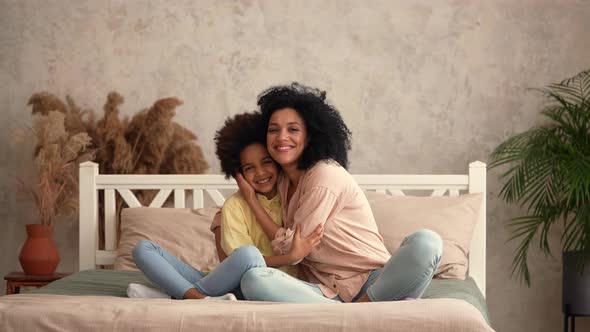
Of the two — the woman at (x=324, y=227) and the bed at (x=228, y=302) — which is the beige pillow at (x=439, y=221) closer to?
the bed at (x=228, y=302)

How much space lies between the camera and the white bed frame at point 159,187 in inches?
149

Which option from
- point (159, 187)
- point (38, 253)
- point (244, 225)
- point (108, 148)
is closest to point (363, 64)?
point (159, 187)

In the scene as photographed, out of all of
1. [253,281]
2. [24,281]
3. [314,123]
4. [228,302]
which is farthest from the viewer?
[24,281]

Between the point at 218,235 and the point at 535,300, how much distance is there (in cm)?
201

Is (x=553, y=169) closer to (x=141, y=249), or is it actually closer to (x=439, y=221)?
(x=439, y=221)

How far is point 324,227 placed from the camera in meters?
2.66

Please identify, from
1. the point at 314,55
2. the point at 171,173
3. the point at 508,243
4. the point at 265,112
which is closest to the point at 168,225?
the point at 171,173

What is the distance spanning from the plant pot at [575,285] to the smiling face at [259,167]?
1.62m

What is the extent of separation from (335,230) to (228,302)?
1.72 ft

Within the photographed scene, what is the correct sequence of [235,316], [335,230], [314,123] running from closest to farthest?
[235,316]
[335,230]
[314,123]

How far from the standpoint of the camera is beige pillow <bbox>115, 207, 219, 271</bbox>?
11.2 ft

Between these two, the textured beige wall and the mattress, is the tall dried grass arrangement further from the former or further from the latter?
the mattress

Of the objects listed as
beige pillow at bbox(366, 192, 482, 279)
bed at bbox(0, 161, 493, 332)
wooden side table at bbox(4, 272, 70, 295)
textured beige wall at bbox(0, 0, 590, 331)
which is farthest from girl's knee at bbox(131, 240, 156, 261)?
textured beige wall at bbox(0, 0, 590, 331)

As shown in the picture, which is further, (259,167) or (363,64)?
(363,64)
